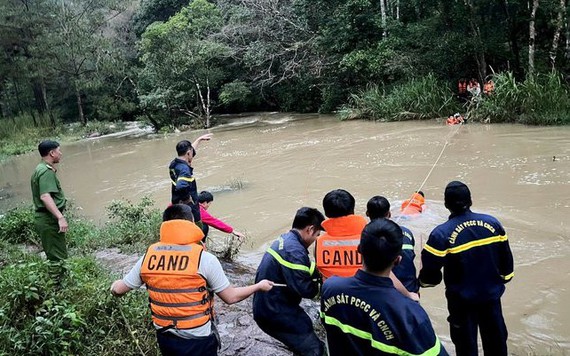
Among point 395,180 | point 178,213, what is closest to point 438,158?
point 395,180

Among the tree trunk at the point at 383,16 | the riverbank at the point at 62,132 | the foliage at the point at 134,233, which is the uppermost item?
the tree trunk at the point at 383,16

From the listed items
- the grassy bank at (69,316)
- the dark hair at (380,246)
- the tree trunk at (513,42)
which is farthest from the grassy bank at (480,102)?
the dark hair at (380,246)

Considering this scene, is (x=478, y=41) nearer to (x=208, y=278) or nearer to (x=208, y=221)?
(x=208, y=221)

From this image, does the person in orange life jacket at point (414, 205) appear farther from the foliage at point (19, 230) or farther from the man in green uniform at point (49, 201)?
the foliage at point (19, 230)

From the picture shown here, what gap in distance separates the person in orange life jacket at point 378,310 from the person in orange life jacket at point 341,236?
75 centimetres

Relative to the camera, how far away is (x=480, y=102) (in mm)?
16000

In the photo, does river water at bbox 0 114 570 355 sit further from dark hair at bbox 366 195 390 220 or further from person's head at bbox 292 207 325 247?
person's head at bbox 292 207 325 247

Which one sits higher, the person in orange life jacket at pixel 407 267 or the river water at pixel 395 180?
the person in orange life jacket at pixel 407 267

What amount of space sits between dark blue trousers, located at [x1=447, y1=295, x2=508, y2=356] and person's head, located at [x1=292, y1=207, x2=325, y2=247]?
1.08 metres

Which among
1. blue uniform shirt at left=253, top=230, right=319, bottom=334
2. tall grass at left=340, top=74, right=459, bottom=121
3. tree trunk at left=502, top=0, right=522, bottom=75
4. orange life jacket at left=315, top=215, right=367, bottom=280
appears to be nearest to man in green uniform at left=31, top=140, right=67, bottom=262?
blue uniform shirt at left=253, top=230, right=319, bottom=334

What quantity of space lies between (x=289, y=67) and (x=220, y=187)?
14267 millimetres

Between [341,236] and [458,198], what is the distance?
0.83 meters

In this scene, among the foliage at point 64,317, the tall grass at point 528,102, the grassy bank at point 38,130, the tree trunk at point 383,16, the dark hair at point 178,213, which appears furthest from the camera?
the grassy bank at point 38,130

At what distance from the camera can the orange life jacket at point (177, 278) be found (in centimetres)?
251
